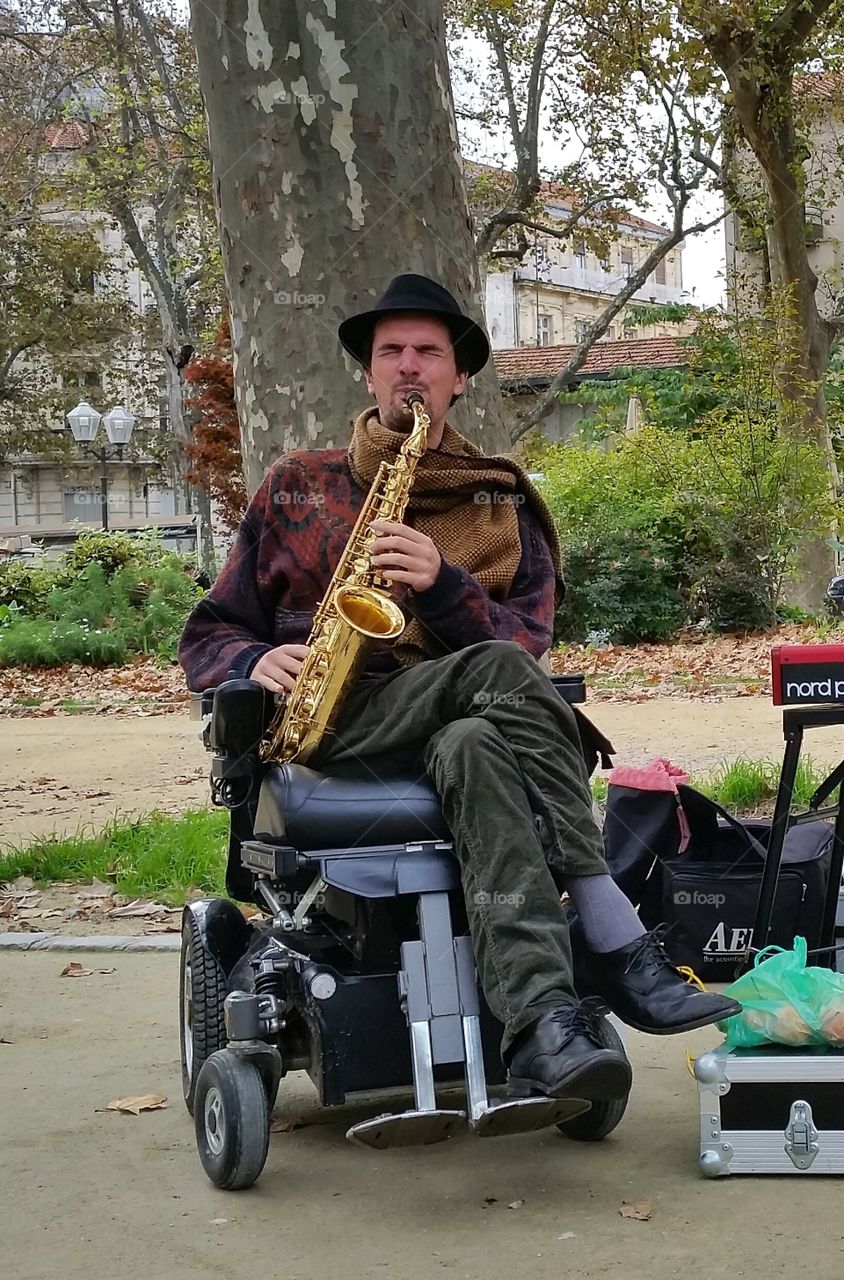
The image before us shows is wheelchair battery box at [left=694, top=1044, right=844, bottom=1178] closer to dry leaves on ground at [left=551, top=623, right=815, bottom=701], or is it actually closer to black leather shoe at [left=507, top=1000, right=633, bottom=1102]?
black leather shoe at [left=507, top=1000, right=633, bottom=1102]

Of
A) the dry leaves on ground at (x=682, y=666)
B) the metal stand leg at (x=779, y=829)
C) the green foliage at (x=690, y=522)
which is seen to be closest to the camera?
the metal stand leg at (x=779, y=829)

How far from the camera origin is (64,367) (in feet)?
149

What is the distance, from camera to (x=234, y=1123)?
11.0 ft

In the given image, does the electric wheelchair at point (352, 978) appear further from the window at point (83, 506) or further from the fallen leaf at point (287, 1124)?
the window at point (83, 506)

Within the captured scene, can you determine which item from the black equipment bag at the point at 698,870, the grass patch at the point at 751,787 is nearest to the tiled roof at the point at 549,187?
the grass patch at the point at 751,787

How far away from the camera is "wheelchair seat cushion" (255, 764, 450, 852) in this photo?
3.38 meters

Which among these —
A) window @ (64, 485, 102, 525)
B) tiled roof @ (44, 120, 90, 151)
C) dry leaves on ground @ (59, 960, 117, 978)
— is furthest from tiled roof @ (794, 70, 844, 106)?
window @ (64, 485, 102, 525)

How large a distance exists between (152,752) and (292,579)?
676 cm

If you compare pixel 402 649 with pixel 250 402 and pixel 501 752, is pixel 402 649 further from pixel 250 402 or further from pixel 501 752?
pixel 250 402

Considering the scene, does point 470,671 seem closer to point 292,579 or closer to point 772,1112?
point 292,579

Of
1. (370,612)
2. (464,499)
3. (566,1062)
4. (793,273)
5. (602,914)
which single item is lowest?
(566,1062)

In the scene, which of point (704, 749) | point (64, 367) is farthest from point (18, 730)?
point (64, 367)

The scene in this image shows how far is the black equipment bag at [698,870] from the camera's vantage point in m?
4.74

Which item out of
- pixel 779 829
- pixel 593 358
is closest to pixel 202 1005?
pixel 779 829
